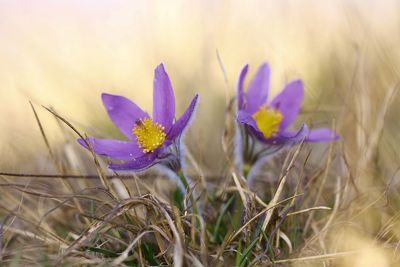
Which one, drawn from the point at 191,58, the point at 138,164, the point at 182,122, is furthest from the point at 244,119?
the point at 191,58

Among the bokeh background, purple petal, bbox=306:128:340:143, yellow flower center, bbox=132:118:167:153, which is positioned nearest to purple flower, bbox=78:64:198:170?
yellow flower center, bbox=132:118:167:153

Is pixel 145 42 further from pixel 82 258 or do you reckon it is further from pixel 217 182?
pixel 82 258

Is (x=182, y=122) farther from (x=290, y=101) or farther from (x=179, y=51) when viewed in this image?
(x=179, y=51)

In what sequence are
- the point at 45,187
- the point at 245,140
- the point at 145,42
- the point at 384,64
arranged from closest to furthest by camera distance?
1. the point at 245,140
2. the point at 45,187
3. the point at 384,64
4. the point at 145,42

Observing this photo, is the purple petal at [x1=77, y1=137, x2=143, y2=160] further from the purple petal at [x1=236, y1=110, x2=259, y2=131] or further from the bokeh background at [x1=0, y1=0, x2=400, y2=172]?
the bokeh background at [x1=0, y1=0, x2=400, y2=172]

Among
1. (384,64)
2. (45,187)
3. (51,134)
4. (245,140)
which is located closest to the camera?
(245,140)

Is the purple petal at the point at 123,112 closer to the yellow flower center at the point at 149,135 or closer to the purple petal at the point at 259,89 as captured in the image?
the yellow flower center at the point at 149,135

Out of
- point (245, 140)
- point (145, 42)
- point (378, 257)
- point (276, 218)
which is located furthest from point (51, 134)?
point (378, 257)
